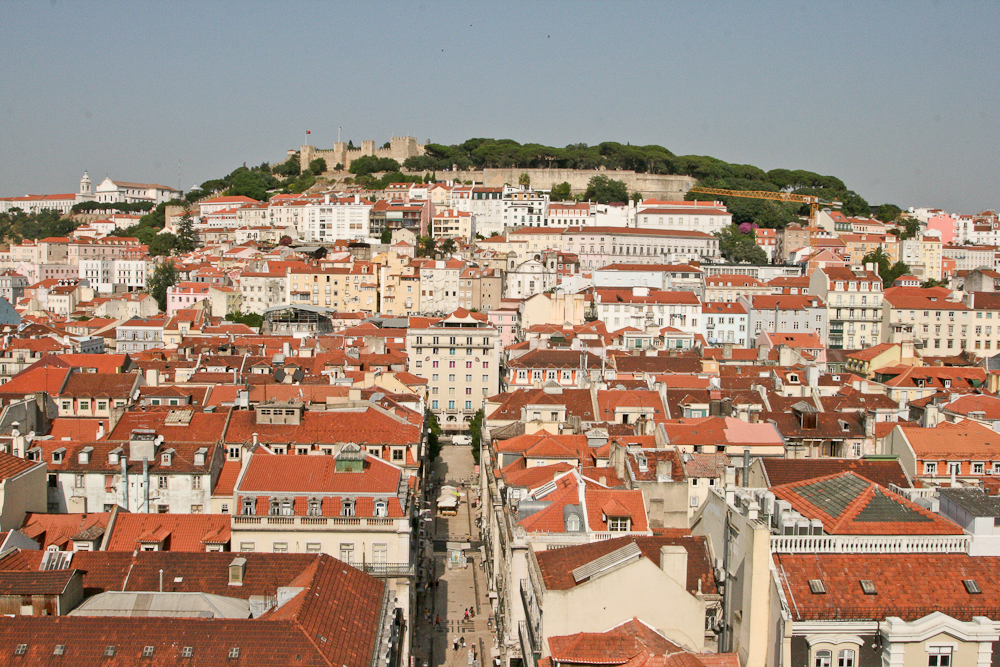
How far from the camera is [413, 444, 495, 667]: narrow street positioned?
31219 millimetres

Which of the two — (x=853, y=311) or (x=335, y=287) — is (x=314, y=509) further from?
(x=335, y=287)

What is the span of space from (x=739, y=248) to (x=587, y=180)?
1619 inches

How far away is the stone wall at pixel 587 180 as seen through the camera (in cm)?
15562

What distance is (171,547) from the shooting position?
26516 millimetres

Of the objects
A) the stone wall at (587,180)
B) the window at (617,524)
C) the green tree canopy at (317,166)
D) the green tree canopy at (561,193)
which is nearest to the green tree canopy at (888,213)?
the stone wall at (587,180)

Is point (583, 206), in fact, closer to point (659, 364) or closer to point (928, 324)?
point (928, 324)

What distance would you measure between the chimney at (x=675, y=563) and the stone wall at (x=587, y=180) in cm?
13715

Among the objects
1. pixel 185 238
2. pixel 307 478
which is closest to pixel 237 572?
pixel 307 478

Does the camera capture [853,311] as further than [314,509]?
Yes

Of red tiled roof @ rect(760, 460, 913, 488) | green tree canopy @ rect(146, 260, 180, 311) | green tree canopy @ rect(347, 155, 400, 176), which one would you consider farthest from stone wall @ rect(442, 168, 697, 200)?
red tiled roof @ rect(760, 460, 913, 488)

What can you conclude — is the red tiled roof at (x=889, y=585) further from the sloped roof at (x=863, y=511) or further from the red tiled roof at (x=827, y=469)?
the red tiled roof at (x=827, y=469)

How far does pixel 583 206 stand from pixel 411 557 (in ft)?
336

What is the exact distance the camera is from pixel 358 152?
588ft

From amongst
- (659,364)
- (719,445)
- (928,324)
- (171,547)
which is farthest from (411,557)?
(928,324)
